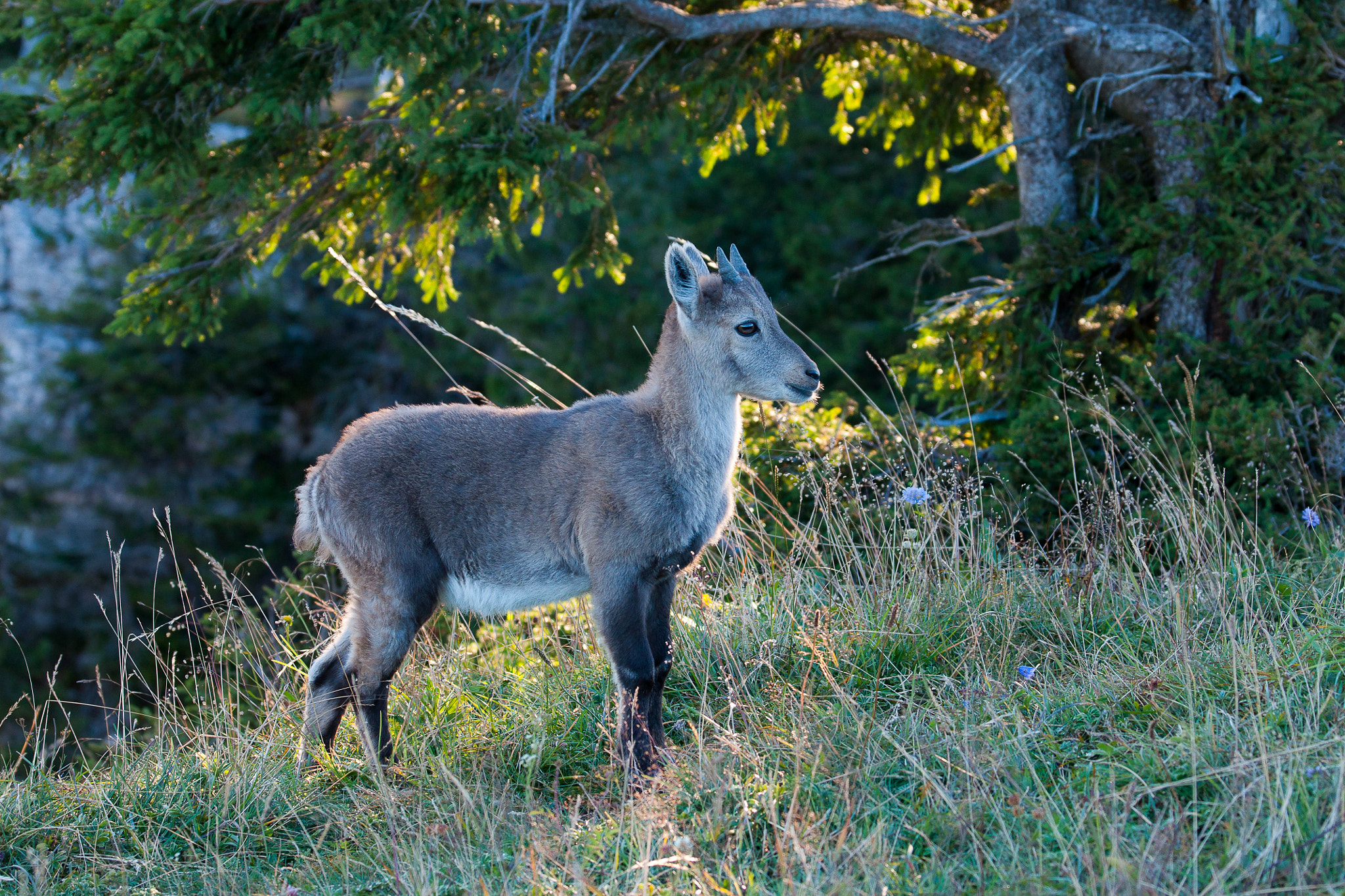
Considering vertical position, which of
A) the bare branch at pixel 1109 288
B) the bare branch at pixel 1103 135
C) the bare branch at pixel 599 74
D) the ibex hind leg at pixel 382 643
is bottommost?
the ibex hind leg at pixel 382 643

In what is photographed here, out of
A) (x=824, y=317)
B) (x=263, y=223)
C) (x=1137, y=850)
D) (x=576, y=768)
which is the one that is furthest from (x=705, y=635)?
(x=824, y=317)

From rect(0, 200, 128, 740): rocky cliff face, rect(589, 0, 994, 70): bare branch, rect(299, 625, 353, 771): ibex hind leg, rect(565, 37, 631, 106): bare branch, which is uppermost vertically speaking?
rect(589, 0, 994, 70): bare branch

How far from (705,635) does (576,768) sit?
37.8 inches

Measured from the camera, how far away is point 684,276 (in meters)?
4.97

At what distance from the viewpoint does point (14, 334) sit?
16.2 meters

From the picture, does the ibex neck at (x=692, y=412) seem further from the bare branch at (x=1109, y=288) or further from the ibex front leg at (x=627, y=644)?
the bare branch at (x=1109, y=288)

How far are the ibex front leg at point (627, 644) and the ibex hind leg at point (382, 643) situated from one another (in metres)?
0.90

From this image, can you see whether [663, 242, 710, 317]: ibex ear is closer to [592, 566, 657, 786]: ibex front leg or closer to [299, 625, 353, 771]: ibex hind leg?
[592, 566, 657, 786]: ibex front leg

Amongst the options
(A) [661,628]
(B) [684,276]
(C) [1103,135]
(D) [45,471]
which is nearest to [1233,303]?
(C) [1103,135]

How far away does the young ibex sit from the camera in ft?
15.9

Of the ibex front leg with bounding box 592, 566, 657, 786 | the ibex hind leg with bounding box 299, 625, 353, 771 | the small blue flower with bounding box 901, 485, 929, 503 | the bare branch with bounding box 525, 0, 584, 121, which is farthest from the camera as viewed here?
the bare branch with bounding box 525, 0, 584, 121

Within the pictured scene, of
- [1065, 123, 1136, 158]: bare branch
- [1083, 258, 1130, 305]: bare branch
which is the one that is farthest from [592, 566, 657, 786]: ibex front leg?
[1065, 123, 1136, 158]: bare branch

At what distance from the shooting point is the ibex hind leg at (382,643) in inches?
194

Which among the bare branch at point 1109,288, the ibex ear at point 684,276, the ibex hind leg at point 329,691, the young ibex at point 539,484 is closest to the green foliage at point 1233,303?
the bare branch at point 1109,288
